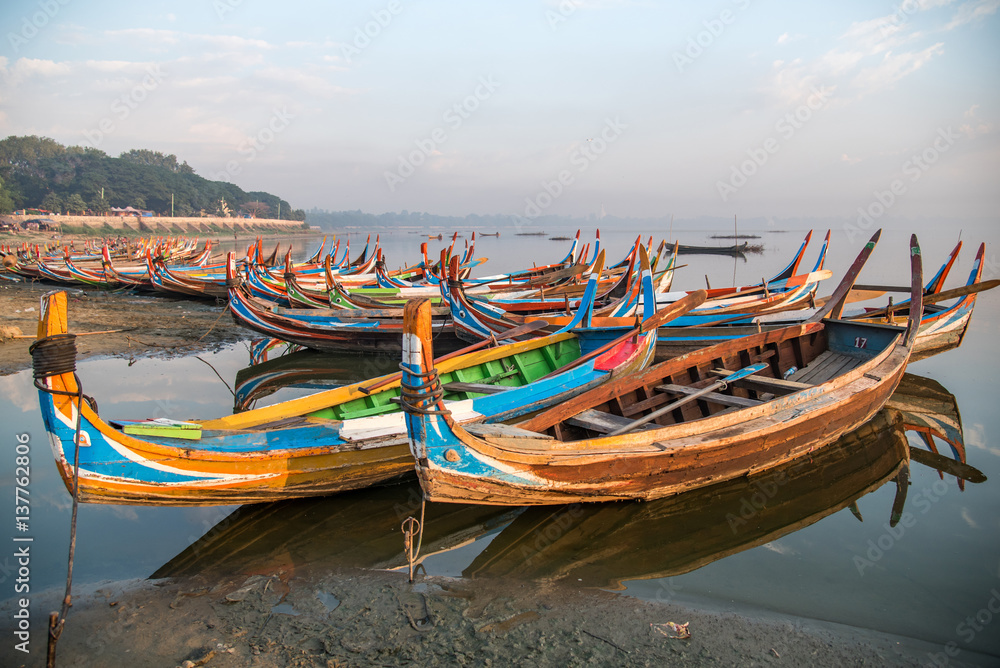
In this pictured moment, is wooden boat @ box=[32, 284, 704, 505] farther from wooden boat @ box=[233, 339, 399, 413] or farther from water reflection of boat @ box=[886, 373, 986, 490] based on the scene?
wooden boat @ box=[233, 339, 399, 413]

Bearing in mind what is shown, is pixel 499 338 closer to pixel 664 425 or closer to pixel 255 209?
pixel 664 425

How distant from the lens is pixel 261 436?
161 inches

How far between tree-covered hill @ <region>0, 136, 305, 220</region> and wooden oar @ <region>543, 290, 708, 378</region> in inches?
2490

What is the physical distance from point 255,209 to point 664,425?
10918 cm

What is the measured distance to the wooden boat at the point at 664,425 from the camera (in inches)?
133

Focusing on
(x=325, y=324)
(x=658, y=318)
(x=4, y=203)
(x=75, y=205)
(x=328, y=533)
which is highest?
(x=75, y=205)

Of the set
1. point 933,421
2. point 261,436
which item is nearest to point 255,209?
point 261,436

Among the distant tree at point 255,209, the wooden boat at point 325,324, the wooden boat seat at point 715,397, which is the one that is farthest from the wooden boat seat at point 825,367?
the distant tree at point 255,209

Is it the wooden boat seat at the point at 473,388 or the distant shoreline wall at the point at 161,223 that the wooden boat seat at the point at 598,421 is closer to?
the wooden boat seat at the point at 473,388

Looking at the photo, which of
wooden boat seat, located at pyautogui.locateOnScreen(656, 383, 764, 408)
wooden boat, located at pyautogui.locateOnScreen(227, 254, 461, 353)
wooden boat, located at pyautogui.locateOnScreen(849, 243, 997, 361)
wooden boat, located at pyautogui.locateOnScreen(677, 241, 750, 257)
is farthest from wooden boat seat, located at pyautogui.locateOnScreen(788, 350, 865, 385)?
wooden boat, located at pyautogui.locateOnScreen(677, 241, 750, 257)

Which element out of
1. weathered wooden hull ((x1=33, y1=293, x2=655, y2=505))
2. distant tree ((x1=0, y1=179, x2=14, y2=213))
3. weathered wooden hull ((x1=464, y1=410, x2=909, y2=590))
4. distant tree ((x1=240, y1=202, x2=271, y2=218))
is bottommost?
weathered wooden hull ((x1=464, y1=410, x2=909, y2=590))

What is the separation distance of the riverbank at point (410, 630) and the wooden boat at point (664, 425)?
0.71 meters

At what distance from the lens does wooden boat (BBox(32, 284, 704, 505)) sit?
3.28m

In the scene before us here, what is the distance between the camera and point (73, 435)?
3.32 metres
